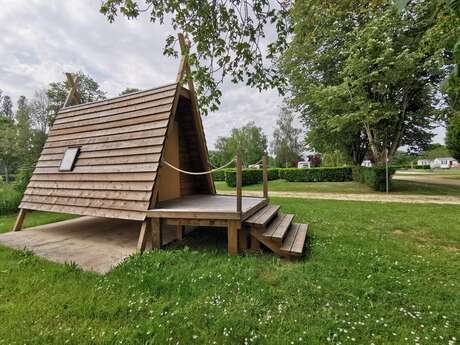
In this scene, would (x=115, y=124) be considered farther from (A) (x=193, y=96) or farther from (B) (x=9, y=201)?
(B) (x=9, y=201)

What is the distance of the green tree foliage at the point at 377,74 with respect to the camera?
29.9 ft

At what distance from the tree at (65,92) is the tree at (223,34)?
1522 cm

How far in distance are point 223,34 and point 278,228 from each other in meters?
3.14

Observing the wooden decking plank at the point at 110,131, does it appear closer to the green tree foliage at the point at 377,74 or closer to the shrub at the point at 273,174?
the green tree foliage at the point at 377,74

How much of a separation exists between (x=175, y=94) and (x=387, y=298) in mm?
4604

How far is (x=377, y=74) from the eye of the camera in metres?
9.29

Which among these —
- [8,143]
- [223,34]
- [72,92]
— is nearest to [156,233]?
[223,34]

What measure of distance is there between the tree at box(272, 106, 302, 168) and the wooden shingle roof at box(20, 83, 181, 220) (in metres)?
29.5

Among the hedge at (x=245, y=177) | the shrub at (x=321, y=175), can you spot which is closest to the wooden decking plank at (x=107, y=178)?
the hedge at (x=245, y=177)

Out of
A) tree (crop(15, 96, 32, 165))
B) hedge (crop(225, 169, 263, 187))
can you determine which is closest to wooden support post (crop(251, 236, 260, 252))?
hedge (crop(225, 169, 263, 187))

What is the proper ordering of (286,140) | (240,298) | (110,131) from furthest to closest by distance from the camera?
(286,140)
(110,131)
(240,298)

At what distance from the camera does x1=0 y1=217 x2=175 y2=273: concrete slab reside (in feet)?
10.9

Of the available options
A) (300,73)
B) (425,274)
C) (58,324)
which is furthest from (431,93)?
(58,324)

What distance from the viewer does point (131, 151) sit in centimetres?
420
